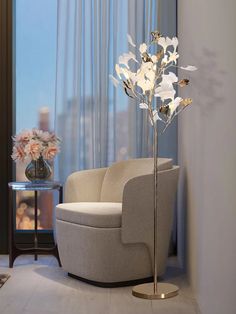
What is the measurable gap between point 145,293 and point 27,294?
709 millimetres

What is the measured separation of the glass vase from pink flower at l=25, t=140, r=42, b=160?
0.08 m

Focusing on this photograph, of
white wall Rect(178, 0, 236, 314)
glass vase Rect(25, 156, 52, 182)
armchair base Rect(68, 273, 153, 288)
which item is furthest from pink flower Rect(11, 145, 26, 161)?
white wall Rect(178, 0, 236, 314)

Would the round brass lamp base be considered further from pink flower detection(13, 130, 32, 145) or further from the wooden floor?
pink flower detection(13, 130, 32, 145)

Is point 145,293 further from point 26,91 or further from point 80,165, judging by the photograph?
point 26,91

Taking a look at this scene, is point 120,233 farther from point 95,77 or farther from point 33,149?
point 95,77

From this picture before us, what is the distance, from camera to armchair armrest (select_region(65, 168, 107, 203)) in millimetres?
4492

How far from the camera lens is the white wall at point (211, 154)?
93.6 inches

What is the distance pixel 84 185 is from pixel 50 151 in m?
0.36

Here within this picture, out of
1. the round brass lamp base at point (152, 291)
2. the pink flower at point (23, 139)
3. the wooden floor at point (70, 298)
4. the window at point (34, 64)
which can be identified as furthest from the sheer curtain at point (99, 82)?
the round brass lamp base at point (152, 291)

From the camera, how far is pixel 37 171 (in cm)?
455

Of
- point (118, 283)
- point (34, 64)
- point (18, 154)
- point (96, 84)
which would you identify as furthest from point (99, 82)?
point (118, 283)

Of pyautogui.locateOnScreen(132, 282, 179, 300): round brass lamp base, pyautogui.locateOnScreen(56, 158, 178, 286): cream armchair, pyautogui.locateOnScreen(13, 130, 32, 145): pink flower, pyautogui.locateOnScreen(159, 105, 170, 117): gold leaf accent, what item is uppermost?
pyautogui.locateOnScreen(159, 105, 170, 117): gold leaf accent

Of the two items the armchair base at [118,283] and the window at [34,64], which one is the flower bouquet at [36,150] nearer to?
the window at [34,64]

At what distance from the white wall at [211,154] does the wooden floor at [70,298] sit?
148 mm
